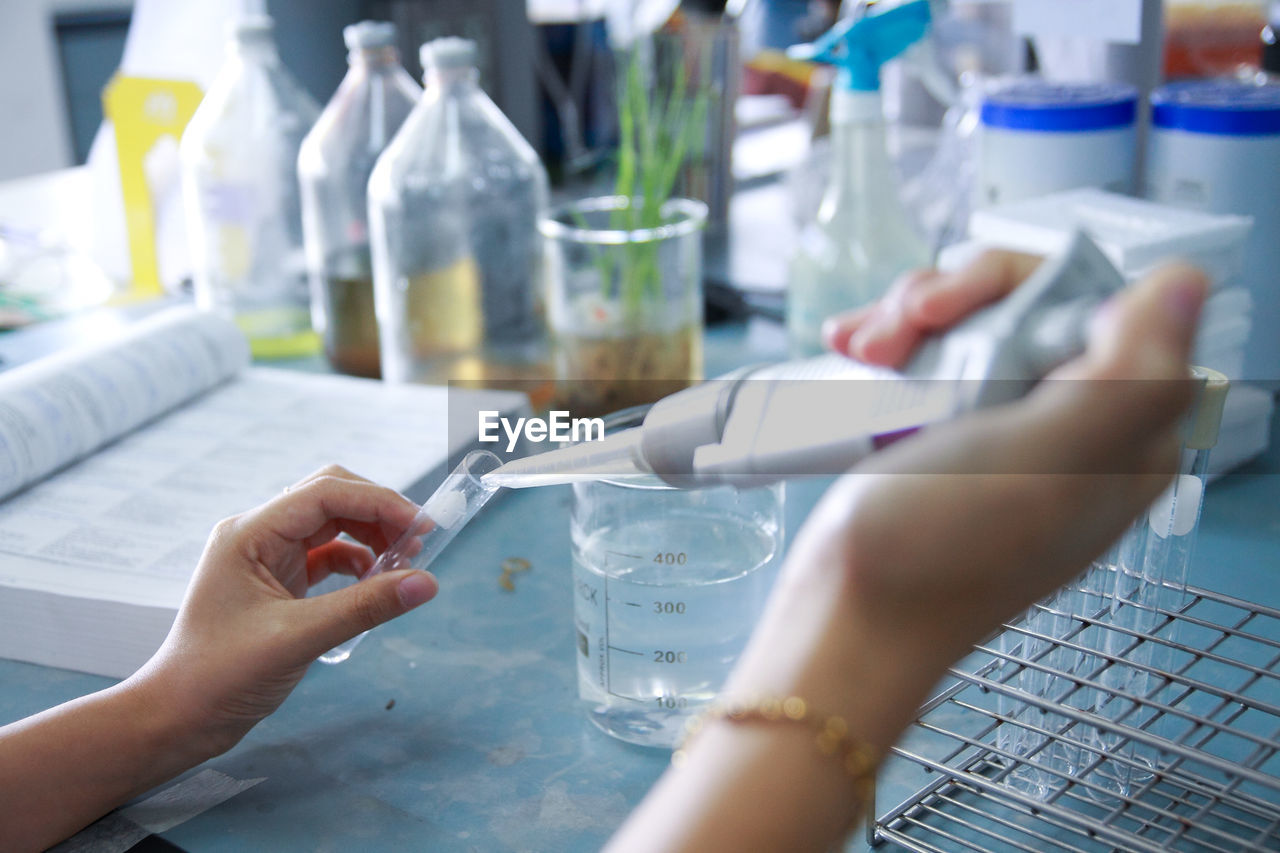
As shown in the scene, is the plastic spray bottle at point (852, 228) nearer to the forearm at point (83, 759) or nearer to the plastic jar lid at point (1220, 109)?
the plastic jar lid at point (1220, 109)

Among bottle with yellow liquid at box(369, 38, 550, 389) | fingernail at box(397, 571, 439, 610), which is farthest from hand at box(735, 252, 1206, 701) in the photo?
bottle with yellow liquid at box(369, 38, 550, 389)

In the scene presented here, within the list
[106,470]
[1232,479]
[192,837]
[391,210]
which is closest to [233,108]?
[391,210]

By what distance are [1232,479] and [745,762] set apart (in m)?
0.60

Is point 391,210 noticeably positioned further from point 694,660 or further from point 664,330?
point 694,660

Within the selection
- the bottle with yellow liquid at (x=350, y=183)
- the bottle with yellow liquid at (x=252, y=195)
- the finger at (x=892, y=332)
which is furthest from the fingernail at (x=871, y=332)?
the bottle with yellow liquid at (x=252, y=195)

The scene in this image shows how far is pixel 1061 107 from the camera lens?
0.84 m

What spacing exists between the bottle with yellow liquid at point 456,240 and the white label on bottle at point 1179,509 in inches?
22.2

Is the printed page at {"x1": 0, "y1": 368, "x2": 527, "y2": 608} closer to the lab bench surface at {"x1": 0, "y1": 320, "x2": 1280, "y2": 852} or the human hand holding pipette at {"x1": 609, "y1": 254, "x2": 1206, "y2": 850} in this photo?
the lab bench surface at {"x1": 0, "y1": 320, "x2": 1280, "y2": 852}

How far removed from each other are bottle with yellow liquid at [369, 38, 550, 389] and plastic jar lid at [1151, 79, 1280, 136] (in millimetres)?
498

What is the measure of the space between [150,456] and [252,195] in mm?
337

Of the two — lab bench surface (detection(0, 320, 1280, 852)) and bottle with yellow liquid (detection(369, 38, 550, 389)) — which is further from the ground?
bottle with yellow liquid (detection(369, 38, 550, 389))

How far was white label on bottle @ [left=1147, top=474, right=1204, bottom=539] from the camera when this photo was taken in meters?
0.49

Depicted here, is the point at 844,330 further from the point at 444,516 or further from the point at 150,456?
the point at 150,456

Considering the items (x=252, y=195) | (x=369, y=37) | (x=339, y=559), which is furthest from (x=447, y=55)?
(x=339, y=559)
